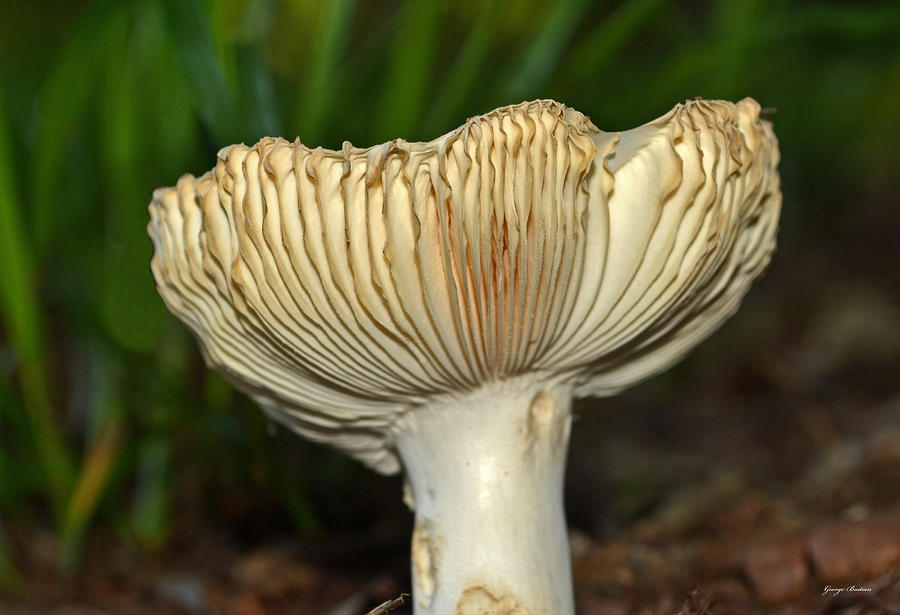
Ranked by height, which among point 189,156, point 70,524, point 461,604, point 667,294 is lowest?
point 461,604

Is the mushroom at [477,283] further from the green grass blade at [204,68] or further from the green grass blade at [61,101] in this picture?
the green grass blade at [61,101]

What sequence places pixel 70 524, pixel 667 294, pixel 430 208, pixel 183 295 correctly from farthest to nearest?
pixel 70 524
pixel 183 295
pixel 667 294
pixel 430 208

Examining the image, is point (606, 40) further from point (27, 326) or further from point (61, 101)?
point (27, 326)

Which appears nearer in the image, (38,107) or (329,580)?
(329,580)

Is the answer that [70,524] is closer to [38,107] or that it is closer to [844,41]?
[38,107]

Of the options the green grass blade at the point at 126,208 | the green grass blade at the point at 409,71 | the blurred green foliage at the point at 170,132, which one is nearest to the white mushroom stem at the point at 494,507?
the blurred green foliage at the point at 170,132

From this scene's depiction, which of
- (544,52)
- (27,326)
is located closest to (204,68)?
(27,326)

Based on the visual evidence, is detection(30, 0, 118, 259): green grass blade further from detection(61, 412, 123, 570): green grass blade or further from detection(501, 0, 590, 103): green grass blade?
detection(501, 0, 590, 103): green grass blade

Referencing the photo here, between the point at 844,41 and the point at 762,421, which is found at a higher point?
the point at 844,41

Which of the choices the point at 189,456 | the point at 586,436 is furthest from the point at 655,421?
the point at 189,456
